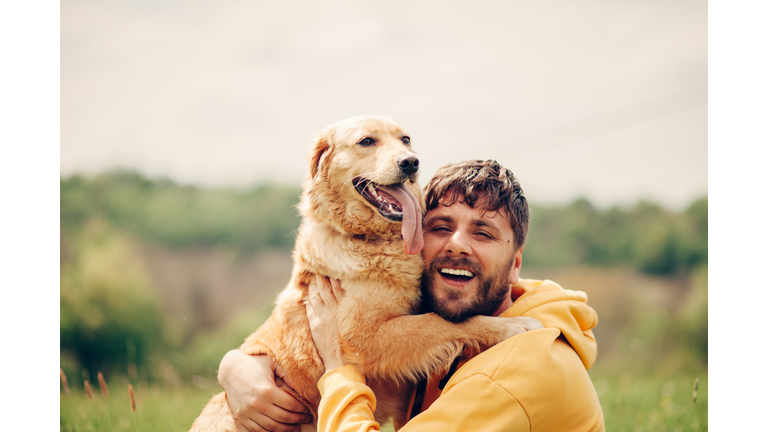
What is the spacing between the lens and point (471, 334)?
1.78 meters

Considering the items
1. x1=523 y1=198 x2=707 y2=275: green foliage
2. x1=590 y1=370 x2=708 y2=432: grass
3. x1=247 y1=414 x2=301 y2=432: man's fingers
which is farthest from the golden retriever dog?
x1=523 y1=198 x2=707 y2=275: green foliage

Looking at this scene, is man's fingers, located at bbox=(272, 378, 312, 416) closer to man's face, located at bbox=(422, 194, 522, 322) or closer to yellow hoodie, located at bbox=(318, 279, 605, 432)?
yellow hoodie, located at bbox=(318, 279, 605, 432)

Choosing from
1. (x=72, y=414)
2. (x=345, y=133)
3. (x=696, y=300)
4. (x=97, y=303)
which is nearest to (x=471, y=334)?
(x=345, y=133)

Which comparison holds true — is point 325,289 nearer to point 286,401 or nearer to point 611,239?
point 286,401

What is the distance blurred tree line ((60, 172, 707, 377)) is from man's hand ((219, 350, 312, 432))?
17.2 ft

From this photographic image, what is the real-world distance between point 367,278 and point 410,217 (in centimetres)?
35

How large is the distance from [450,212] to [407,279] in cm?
37

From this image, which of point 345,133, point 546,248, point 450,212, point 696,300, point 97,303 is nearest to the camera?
point 450,212

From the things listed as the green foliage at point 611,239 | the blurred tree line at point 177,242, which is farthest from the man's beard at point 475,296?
the green foliage at point 611,239

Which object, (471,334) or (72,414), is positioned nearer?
(471,334)

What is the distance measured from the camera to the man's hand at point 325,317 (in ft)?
6.12

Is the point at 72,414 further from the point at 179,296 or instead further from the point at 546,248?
the point at 546,248

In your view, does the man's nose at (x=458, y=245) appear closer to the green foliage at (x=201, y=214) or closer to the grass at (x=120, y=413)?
the grass at (x=120, y=413)

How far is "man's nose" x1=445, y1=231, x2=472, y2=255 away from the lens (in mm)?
1814
